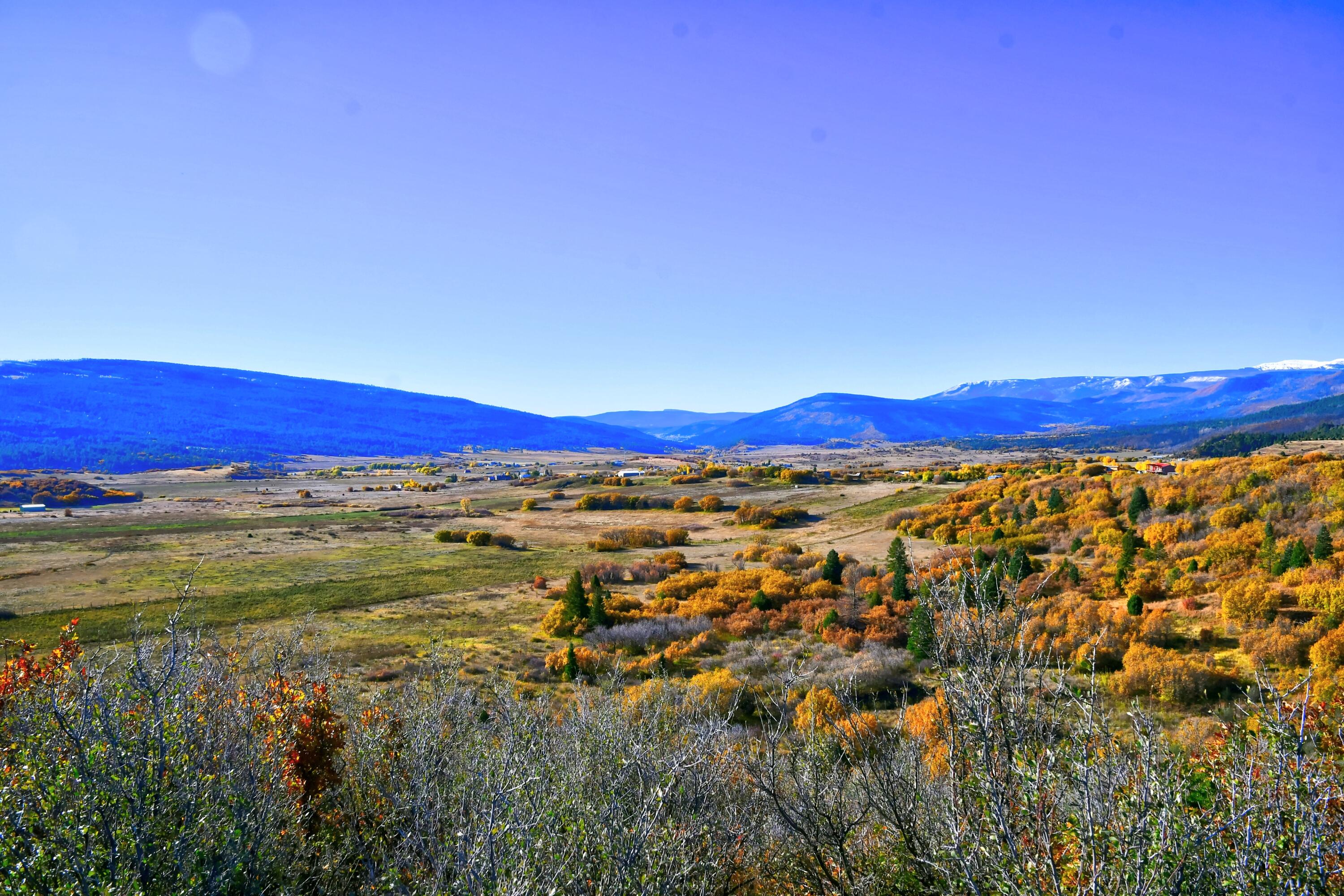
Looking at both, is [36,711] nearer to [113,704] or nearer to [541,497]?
[113,704]

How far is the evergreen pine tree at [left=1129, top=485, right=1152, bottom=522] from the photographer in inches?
1096

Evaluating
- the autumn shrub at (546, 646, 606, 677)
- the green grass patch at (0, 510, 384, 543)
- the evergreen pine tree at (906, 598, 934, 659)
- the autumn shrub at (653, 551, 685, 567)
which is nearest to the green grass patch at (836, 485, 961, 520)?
the autumn shrub at (653, 551, 685, 567)

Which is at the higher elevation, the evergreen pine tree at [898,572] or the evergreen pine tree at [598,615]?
the evergreen pine tree at [898,572]

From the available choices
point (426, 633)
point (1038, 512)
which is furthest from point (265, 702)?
point (1038, 512)

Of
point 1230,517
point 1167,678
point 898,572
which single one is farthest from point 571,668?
point 1230,517

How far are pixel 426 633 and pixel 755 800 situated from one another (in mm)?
17725

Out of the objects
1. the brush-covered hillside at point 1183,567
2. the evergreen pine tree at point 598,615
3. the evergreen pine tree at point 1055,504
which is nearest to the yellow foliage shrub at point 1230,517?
the brush-covered hillside at point 1183,567

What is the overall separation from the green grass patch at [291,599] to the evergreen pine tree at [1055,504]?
1133 inches

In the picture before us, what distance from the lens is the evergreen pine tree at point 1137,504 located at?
1096 inches

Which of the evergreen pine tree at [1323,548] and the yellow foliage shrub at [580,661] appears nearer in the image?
the evergreen pine tree at [1323,548]

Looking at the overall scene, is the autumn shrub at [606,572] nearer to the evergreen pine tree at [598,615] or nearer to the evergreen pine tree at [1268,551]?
the evergreen pine tree at [598,615]

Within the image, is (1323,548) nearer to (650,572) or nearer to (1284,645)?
(1284,645)

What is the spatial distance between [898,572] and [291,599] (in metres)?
27.1

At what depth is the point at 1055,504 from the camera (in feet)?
110
